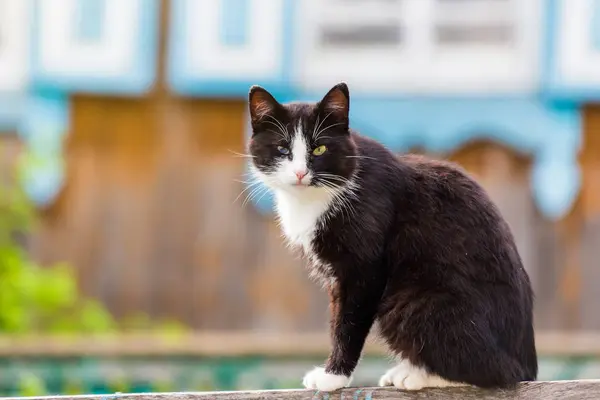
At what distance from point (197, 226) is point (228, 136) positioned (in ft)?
1.81

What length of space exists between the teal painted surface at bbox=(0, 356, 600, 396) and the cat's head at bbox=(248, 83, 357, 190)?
1.55m

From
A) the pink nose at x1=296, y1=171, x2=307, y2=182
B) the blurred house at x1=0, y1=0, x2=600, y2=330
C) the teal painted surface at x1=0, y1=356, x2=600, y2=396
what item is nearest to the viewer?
the pink nose at x1=296, y1=171, x2=307, y2=182

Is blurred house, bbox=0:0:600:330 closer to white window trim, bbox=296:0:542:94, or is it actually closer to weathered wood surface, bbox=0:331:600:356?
white window trim, bbox=296:0:542:94

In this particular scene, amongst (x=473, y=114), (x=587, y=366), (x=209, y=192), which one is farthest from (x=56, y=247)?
(x=587, y=366)

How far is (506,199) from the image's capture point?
193 inches

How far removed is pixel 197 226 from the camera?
513cm

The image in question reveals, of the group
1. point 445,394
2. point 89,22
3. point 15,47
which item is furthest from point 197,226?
point 445,394

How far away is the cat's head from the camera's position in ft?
6.61

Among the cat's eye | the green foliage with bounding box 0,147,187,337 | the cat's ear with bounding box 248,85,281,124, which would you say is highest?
the cat's ear with bounding box 248,85,281,124

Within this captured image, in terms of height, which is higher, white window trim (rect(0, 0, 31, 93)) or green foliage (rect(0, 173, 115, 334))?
white window trim (rect(0, 0, 31, 93))

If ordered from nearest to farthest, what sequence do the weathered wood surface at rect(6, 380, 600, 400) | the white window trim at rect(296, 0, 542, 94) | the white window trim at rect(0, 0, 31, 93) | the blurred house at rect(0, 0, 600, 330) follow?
the weathered wood surface at rect(6, 380, 600, 400) < the blurred house at rect(0, 0, 600, 330) < the white window trim at rect(296, 0, 542, 94) < the white window trim at rect(0, 0, 31, 93)

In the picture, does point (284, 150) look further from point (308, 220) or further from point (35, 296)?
point (35, 296)

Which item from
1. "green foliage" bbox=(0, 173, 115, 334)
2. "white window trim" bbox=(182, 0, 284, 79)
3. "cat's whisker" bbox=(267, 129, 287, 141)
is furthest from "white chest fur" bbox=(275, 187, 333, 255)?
"white window trim" bbox=(182, 0, 284, 79)

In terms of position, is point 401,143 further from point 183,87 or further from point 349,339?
point 349,339
